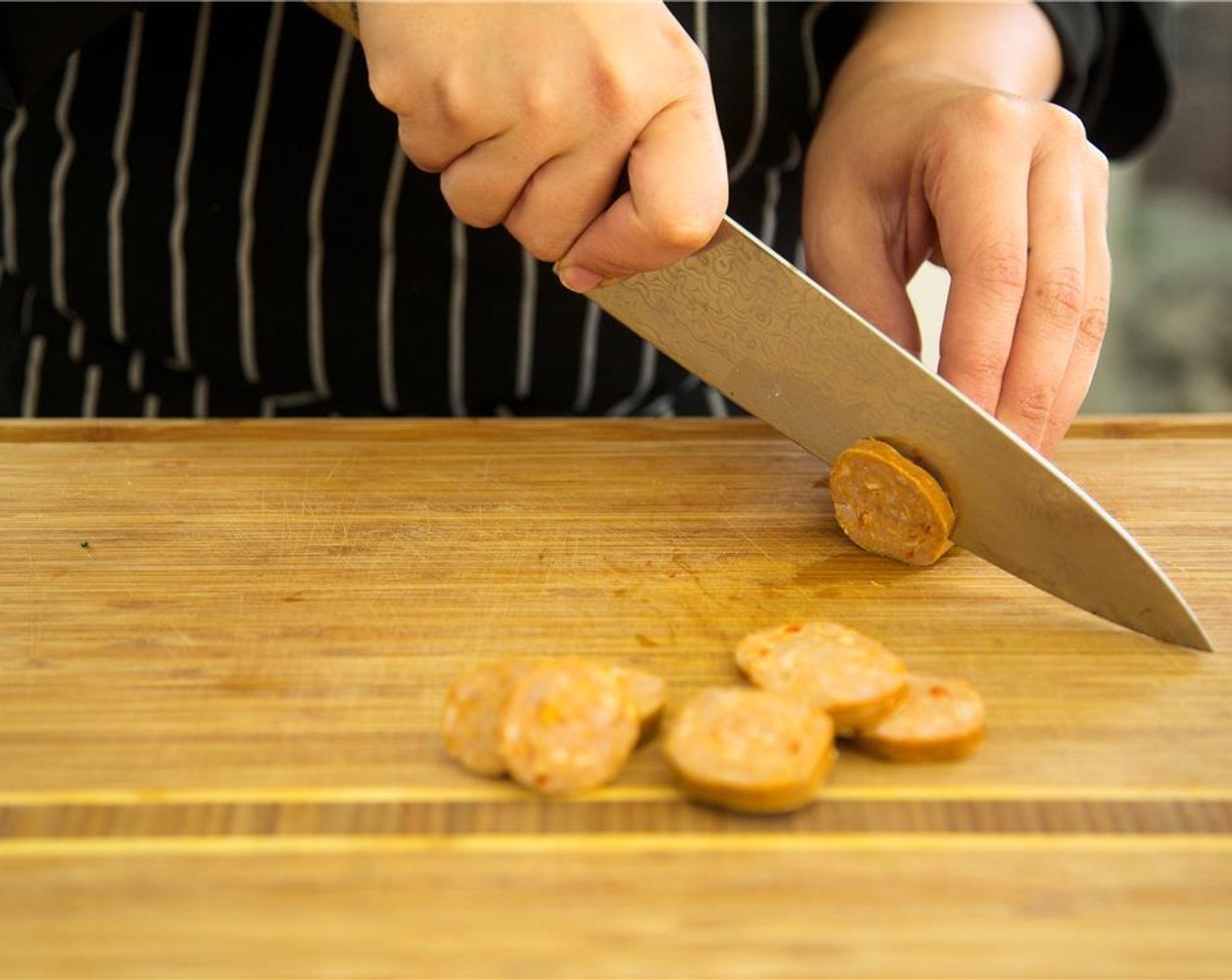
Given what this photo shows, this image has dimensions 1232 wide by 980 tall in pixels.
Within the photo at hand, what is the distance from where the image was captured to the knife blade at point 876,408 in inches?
38.9

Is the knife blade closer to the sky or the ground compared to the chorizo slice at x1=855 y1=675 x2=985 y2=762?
closer to the sky

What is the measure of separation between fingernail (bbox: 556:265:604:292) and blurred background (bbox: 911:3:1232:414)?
2.30 meters

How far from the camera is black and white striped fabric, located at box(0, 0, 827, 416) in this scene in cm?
139

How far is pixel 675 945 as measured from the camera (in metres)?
0.70

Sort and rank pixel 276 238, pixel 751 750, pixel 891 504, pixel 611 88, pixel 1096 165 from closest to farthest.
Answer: pixel 751 750, pixel 611 88, pixel 891 504, pixel 1096 165, pixel 276 238

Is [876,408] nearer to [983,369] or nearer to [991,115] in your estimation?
[983,369]

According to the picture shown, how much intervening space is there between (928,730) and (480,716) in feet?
0.88

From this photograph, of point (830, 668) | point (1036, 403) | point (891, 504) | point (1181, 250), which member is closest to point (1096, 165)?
point (1036, 403)

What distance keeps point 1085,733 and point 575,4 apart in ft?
1.93

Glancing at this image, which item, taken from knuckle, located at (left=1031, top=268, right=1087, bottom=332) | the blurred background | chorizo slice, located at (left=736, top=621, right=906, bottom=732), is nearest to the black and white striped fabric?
knuckle, located at (left=1031, top=268, right=1087, bottom=332)

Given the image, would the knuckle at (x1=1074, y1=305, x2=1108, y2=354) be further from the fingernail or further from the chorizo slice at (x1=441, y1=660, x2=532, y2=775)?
the chorizo slice at (x1=441, y1=660, x2=532, y2=775)

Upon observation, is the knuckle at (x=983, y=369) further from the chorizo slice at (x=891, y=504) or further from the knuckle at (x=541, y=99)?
the knuckle at (x=541, y=99)

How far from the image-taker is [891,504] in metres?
1.07

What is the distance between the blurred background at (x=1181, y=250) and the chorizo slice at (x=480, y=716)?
8.56ft
